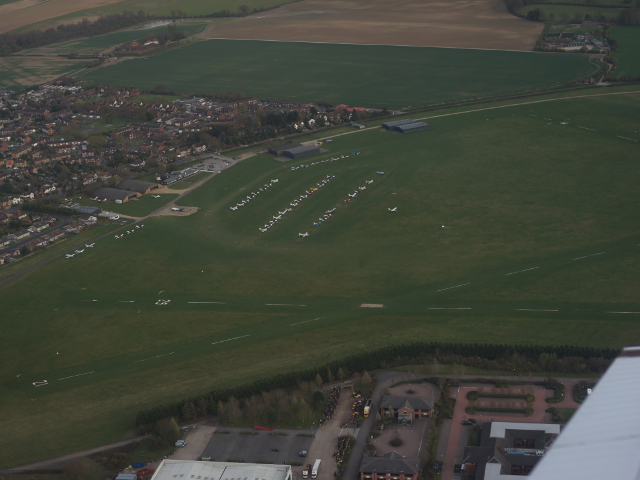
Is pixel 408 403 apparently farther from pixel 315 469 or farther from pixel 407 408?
pixel 315 469

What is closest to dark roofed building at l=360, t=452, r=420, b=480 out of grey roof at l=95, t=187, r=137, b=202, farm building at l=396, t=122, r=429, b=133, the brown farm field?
grey roof at l=95, t=187, r=137, b=202

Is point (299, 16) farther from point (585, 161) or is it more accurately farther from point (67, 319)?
point (67, 319)

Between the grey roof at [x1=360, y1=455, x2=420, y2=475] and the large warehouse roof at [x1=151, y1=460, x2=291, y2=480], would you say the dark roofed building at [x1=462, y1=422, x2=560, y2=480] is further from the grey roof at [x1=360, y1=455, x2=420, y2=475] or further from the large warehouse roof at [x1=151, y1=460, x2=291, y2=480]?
the large warehouse roof at [x1=151, y1=460, x2=291, y2=480]

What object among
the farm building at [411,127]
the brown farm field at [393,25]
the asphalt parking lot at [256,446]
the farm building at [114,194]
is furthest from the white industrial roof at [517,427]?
the brown farm field at [393,25]

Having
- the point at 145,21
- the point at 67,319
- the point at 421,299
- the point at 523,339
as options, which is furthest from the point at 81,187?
the point at 145,21

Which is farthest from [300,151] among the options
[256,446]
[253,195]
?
[256,446]

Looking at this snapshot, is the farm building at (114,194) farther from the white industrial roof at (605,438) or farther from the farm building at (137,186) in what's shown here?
the white industrial roof at (605,438)

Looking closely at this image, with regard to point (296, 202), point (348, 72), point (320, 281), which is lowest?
point (320, 281)

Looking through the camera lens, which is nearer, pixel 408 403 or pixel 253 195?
pixel 408 403
